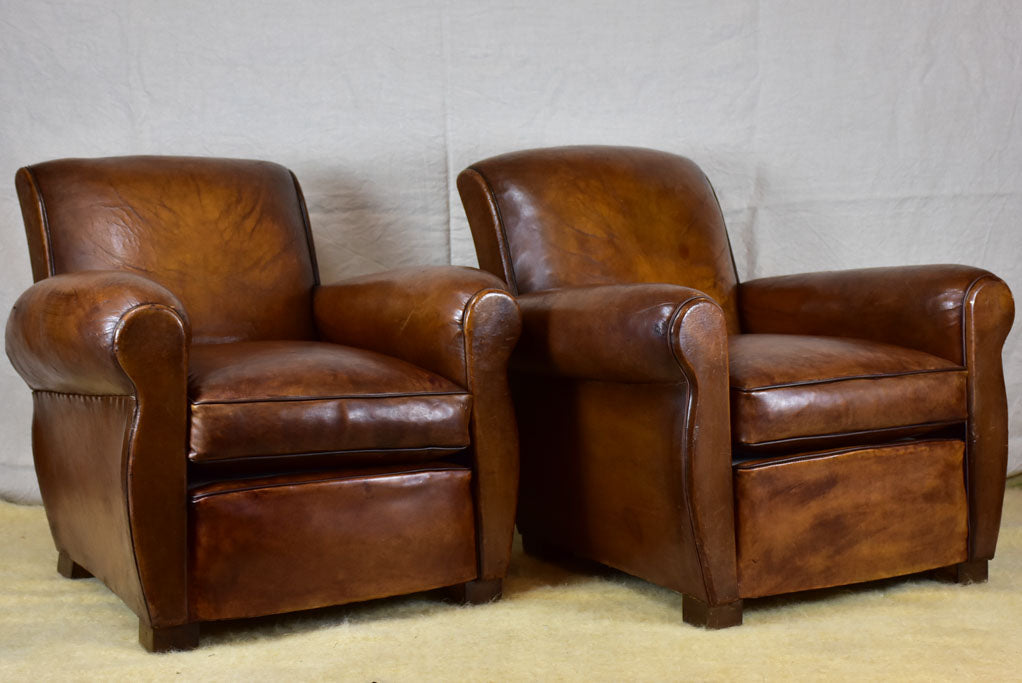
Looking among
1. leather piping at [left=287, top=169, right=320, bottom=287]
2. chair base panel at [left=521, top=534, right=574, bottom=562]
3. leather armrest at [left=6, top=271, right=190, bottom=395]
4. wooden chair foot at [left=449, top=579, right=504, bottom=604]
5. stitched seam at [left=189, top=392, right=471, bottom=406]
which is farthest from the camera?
leather piping at [left=287, top=169, right=320, bottom=287]

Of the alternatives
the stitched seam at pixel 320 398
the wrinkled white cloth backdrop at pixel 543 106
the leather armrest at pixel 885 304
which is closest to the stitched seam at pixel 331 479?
the stitched seam at pixel 320 398

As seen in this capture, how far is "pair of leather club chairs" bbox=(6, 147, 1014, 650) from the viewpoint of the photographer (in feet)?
6.17

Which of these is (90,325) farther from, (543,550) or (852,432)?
(852,432)

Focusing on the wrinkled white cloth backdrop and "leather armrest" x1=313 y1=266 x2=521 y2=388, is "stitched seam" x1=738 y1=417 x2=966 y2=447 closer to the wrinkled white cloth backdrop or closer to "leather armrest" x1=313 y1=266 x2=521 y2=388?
"leather armrest" x1=313 y1=266 x2=521 y2=388

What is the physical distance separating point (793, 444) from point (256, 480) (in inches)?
38.0

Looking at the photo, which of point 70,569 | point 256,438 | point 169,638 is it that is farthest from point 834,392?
point 70,569

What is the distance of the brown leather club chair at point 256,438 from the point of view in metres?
1.83

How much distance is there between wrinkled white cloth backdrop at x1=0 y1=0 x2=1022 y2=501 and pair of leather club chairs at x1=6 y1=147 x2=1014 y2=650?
0.50 meters

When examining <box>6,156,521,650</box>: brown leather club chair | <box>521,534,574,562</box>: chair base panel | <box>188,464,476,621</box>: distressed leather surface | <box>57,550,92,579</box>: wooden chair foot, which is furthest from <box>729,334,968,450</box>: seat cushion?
<box>57,550,92,579</box>: wooden chair foot

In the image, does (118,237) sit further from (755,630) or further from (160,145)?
(755,630)

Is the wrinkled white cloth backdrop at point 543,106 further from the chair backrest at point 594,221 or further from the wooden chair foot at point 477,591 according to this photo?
the wooden chair foot at point 477,591

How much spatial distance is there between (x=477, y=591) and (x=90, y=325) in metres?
0.88

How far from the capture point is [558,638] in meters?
1.97

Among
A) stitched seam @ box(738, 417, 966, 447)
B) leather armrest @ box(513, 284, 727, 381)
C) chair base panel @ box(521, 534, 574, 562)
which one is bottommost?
chair base panel @ box(521, 534, 574, 562)
